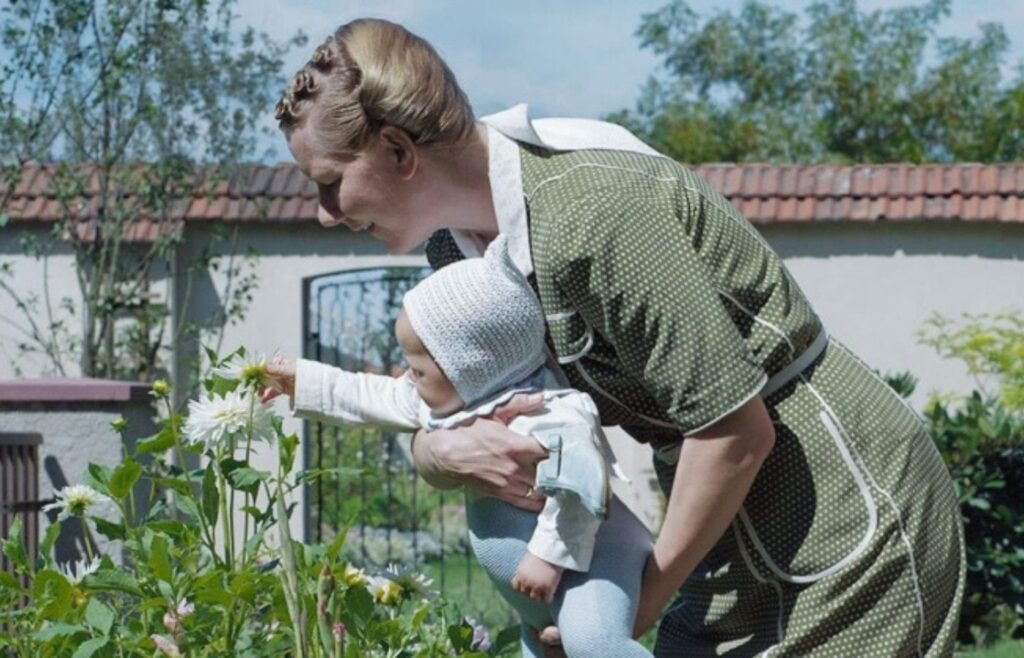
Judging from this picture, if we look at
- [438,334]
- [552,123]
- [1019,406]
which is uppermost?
[552,123]

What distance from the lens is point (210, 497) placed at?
7.25ft

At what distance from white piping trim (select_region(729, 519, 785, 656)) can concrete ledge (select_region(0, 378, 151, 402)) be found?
470 cm

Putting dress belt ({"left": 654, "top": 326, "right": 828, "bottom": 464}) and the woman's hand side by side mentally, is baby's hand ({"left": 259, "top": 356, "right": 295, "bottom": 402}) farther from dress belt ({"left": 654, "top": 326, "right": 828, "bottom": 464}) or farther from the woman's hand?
dress belt ({"left": 654, "top": 326, "right": 828, "bottom": 464})

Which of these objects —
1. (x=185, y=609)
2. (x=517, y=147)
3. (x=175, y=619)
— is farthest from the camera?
(x=185, y=609)

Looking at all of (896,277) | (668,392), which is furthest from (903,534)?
(896,277)

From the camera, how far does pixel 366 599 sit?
1971 millimetres

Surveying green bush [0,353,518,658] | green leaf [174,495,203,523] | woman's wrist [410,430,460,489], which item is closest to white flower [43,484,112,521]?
green bush [0,353,518,658]

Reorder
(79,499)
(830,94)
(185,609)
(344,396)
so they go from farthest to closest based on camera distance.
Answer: (830,94) < (79,499) < (344,396) < (185,609)

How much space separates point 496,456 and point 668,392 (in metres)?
0.22

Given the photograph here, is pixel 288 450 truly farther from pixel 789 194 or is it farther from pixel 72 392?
pixel 789 194

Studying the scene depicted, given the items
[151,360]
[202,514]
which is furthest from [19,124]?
[202,514]

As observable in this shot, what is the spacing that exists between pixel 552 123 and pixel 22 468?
4.42m

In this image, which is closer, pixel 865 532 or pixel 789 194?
A: pixel 865 532

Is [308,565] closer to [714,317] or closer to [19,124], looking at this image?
[714,317]
